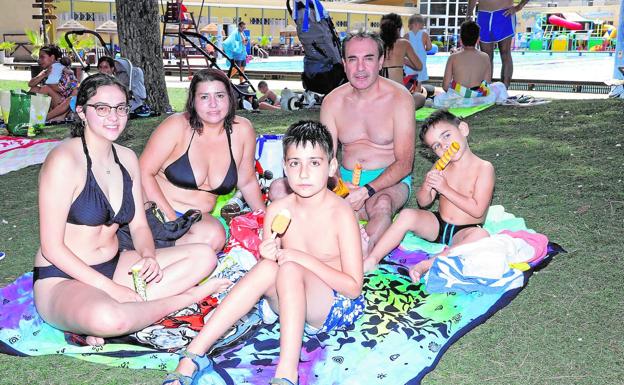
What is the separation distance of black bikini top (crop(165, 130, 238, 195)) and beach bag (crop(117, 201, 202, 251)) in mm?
380

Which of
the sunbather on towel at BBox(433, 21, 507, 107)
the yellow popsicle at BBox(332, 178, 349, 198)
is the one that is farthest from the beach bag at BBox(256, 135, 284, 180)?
the sunbather on towel at BBox(433, 21, 507, 107)

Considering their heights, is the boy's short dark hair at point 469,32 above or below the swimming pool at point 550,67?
above

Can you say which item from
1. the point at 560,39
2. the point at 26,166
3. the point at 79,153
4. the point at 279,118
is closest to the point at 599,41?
the point at 560,39

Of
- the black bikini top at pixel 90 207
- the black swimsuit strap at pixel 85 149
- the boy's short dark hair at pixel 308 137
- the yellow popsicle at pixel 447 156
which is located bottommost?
the black bikini top at pixel 90 207

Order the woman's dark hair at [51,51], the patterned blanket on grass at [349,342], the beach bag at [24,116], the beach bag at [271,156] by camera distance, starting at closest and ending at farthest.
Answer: the patterned blanket on grass at [349,342]
the beach bag at [271,156]
the beach bag at [24,116]
the woman's dark hair at [51,51]

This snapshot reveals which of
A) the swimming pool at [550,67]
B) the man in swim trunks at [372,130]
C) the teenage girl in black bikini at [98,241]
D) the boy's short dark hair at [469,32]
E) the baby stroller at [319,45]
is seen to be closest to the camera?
the teenage girl in black bikini at [98,241]

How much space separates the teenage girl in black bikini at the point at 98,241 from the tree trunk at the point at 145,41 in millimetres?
7448

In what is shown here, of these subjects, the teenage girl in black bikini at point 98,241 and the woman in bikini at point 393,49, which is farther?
the woman in bikini at point 393,49

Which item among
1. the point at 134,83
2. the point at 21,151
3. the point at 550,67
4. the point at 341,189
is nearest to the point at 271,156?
the point at 341,189

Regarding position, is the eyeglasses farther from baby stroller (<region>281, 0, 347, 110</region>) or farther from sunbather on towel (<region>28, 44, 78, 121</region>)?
sunbather on towel (<region>28, 44, 78, 121</region>)

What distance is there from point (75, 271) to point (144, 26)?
807 cm

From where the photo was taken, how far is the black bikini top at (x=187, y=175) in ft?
14.1

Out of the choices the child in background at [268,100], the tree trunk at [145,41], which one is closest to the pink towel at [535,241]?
the child in background at [268,100]

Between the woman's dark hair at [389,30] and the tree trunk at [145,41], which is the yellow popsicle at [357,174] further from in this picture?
the tree trunk at [145,41]
